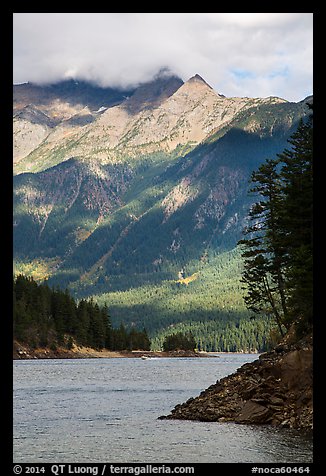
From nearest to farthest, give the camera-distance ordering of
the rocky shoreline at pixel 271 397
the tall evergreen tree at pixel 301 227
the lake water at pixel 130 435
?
the lake water at pixel 130 435
the rocky shoreline at pixel 271 397
the tall evergreen tree at pixel 301 227

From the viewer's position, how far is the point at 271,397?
2061 inches

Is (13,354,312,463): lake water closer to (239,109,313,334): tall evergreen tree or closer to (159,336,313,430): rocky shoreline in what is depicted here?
(159,336,313,430): rocky shoreline

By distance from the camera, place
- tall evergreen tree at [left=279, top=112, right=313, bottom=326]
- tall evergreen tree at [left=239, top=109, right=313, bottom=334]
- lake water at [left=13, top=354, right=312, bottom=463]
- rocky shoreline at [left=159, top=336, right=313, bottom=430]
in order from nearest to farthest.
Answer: lake water at [left=13, top=354, right=312, bottom=463]
rocky shoreline at [left=159, top=336, right=313, bottom=430]
tall evergreen tree at [left=279, top=112, right=313, bottom=326]
tall evergreen tree at [left=239, top=109, right=313, bottom=334]

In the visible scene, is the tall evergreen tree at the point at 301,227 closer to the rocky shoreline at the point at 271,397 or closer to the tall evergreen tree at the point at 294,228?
the tall evergreen tree at the point at 294,228

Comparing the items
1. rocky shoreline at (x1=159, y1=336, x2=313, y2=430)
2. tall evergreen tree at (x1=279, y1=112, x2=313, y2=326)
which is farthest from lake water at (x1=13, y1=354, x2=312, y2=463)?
tall evergreen tree at (x1=279, y1=112, x2=313, y2=326)

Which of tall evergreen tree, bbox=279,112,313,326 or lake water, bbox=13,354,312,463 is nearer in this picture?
lake water, bbox=13,354,312,463

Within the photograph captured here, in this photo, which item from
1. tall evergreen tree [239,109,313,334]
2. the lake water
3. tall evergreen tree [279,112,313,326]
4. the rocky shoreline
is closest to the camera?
the lake water

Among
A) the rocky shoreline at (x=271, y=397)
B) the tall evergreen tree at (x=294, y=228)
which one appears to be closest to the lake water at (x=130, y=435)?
the rocky shoreline at (x=271, y=397)

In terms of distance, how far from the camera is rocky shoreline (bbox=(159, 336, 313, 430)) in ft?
164

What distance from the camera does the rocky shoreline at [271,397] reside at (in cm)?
4988

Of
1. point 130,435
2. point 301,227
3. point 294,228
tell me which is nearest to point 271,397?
point 130,435

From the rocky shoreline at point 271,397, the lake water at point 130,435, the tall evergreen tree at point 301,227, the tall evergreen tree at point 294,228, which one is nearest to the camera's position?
the lake water at point 130,435
